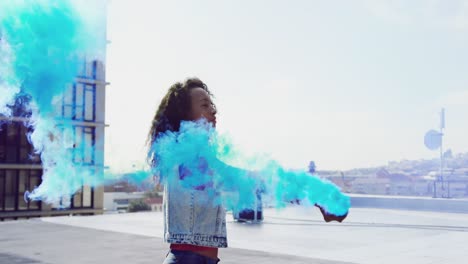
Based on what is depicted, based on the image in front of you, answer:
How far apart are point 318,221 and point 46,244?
34.6ft

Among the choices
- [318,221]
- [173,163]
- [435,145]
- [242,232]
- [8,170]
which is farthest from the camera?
[8,170]

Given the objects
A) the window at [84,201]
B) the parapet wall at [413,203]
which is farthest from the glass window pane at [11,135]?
the parapet wall at [413,203]

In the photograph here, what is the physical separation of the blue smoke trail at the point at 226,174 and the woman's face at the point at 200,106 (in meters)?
0.04

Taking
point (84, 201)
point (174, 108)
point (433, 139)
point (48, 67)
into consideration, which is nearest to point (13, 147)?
point (84, 201)

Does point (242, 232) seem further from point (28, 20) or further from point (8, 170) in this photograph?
point (8, 170)

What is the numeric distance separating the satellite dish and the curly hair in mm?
26594

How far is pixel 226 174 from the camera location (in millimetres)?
3125

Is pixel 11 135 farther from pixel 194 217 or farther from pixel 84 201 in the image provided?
pixel 194 217

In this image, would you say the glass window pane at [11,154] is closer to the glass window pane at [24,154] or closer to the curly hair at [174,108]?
the glass window pane at [24,154]

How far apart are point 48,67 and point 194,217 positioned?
2151 mm

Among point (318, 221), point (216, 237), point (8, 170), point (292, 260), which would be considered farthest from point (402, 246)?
point (8, 170)

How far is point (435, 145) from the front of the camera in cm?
2773

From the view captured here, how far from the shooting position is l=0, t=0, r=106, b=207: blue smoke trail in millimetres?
4309

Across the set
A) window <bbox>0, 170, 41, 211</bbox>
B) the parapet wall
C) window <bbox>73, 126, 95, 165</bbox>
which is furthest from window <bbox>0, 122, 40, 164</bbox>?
window <bbox>73, 126, 95, 165</bbox>
